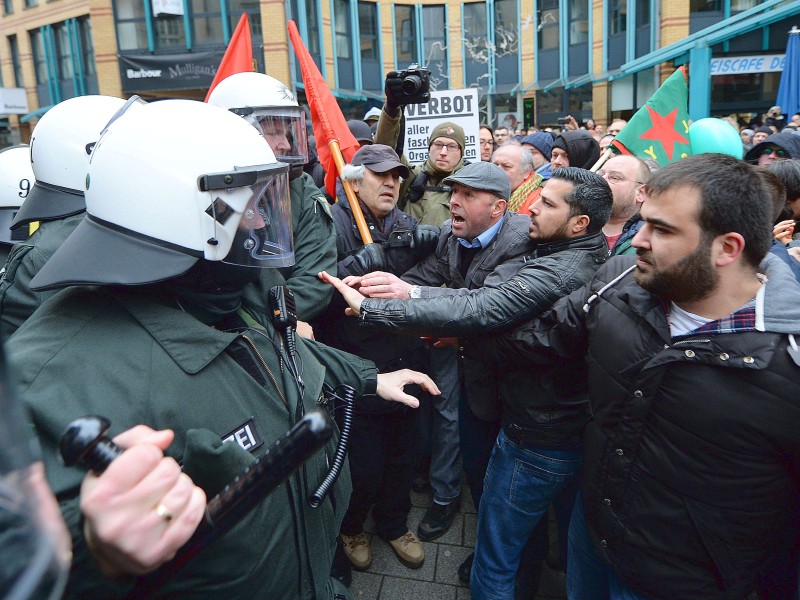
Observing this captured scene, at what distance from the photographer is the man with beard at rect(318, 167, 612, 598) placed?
2.28 m

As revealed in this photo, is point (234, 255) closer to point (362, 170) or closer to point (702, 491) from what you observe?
point (702, 491)

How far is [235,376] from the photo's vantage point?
133 centimetres

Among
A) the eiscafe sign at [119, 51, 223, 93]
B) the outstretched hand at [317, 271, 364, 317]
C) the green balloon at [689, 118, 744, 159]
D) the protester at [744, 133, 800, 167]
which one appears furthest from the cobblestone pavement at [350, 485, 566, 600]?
the eiscafe sign at [119, 51, 223, 93]

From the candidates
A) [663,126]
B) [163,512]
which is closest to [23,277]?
[163,512]

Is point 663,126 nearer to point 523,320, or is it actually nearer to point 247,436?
point 523,320

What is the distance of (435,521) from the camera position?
349 centimetres

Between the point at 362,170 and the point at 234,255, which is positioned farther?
the point at 362,170

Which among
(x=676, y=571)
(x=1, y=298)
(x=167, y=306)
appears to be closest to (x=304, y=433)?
(x=167, y=306)

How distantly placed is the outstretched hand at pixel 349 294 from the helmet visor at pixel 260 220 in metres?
0.74

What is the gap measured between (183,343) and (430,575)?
8.24ft

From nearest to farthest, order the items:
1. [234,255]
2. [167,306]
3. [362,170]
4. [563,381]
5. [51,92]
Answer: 1. [167,306]
2. [234,255]
3. [563,381]
4. [362,170]
5. [51,92]

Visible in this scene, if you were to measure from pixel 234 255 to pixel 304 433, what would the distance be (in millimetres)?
704

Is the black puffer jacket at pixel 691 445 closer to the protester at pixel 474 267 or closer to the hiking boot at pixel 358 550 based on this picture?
the protester at pixel 474 267

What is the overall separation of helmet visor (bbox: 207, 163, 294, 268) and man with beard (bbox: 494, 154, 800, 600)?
115cm
